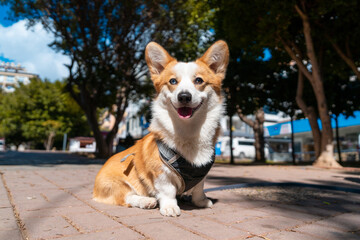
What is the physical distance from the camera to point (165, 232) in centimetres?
198

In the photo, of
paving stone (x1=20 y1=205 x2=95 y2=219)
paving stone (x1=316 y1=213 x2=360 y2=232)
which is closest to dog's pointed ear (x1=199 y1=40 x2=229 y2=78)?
paving stone (x1=316 y1=213 x2=360 y2=232)

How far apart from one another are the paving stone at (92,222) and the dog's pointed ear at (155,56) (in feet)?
4.99

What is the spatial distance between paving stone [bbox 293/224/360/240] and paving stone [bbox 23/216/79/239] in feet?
5.84

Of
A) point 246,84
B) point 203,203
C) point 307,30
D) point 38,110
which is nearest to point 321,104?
point 307,30

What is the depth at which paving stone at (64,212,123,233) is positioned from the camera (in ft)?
6.79

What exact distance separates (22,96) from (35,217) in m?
40.1

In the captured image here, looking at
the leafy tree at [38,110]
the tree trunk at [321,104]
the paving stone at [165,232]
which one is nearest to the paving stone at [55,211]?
the paving stone at [165,232]

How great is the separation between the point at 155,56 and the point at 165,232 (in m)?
1.73

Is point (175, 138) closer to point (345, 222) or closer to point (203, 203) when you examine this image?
point (203, 203)

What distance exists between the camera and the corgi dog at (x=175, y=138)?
2516mm

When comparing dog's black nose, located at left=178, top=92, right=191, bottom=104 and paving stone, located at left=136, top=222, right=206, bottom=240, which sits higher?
dog's black nose, located at left=178, top=92, right=191, bottom=104

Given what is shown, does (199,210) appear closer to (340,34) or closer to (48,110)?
(340,34)

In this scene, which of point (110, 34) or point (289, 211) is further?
point (110, 34)

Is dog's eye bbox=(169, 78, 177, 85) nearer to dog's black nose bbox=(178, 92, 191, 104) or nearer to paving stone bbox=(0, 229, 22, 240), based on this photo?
dog's black nose bbox=(178, 92, 191, 104)
